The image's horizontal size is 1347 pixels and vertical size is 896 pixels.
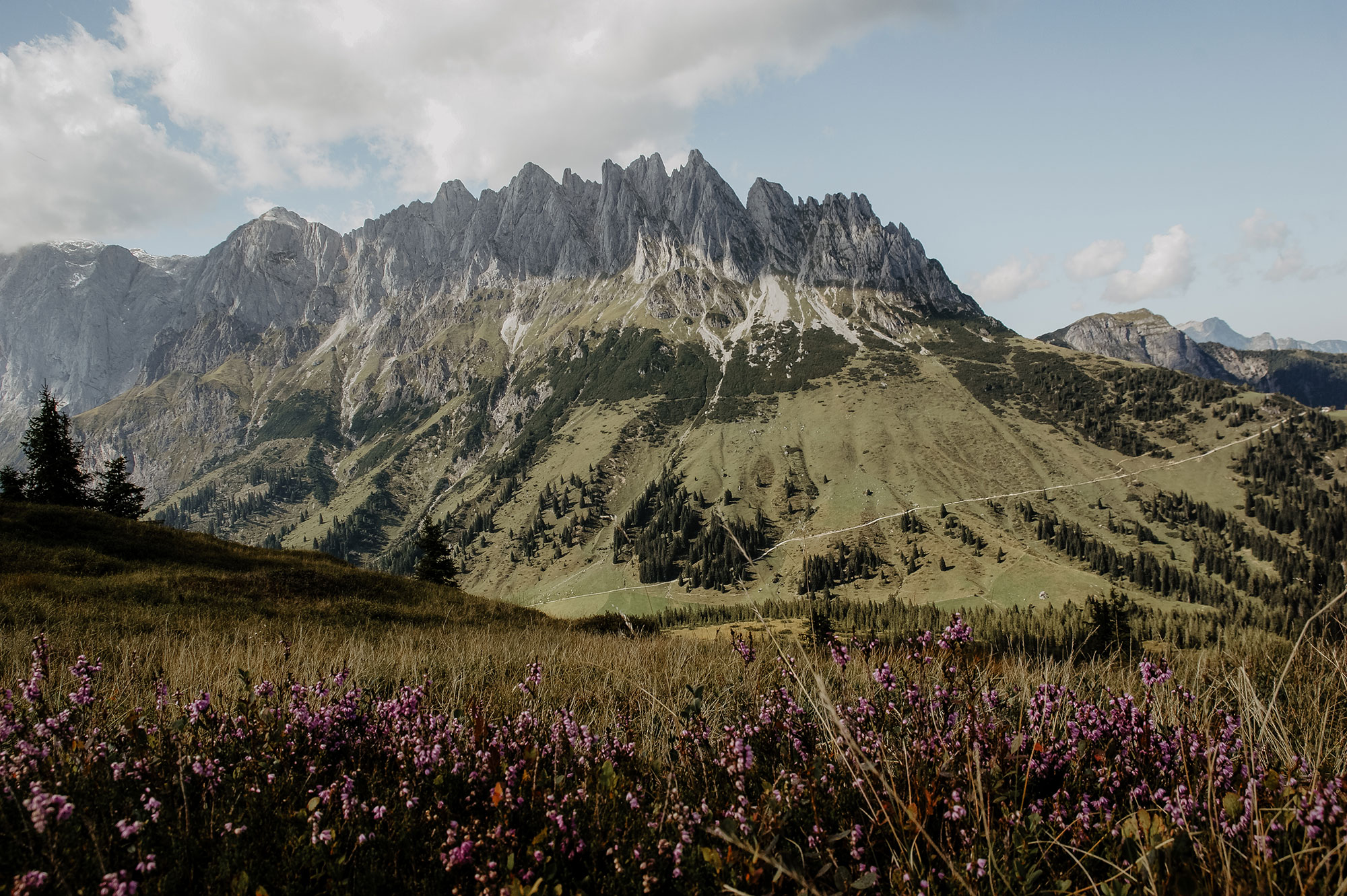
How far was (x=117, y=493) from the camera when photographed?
48594 mm

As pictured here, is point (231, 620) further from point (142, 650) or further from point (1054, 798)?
point (1054, 798)

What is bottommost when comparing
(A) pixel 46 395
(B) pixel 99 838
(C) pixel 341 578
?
(C) pixel 341 578

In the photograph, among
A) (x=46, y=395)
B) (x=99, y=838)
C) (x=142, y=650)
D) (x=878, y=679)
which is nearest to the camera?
(x=99, y=838)

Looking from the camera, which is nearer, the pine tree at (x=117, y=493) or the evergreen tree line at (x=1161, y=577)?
the pine tree at (x=117, y=493)

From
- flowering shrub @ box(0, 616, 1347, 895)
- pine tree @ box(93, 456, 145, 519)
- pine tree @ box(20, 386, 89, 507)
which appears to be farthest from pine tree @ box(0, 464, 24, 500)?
flowering shrub @ box(0, 616, 1347, 895)

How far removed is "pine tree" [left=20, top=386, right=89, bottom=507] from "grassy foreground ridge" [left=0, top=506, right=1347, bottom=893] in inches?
2063

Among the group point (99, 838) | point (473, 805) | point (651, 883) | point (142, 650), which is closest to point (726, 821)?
point (651, 883)

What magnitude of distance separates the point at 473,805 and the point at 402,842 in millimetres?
452

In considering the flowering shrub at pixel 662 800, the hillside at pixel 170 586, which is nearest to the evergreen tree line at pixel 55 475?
the hillside at pixel 170 586

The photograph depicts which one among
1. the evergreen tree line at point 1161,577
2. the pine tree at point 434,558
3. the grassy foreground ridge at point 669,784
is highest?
the grassy foreground ridge at point 669,784

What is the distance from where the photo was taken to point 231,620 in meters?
13.2

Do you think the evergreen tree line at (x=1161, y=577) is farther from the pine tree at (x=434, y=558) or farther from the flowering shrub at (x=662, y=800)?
the flowering shrub at (x=662, y=800)

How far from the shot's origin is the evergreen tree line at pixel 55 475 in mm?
42969

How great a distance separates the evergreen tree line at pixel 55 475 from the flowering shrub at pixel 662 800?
5192 cm
